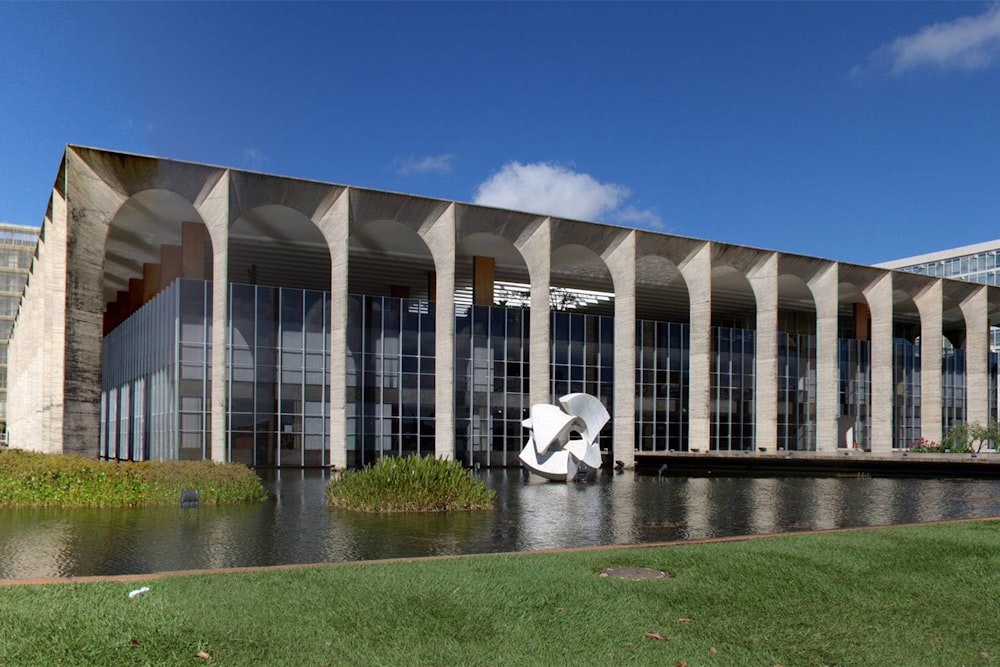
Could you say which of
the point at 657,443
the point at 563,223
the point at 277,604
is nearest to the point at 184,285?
the point at 563,223

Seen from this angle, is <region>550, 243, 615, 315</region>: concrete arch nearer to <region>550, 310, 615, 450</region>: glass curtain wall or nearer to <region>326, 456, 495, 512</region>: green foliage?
<region>550, 310, 615, 450</region>: glass curtain wall

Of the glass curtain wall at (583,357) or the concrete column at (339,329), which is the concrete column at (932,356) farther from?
the concrete column at (339,329)

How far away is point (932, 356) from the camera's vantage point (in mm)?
57312

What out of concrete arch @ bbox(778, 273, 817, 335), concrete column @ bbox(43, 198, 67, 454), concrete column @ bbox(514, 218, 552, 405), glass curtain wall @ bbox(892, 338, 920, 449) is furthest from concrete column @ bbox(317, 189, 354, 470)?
glass curtain wall @ bbox(892, 338, 920, 449)

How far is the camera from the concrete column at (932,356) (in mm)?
57344

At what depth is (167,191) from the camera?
1336 inches

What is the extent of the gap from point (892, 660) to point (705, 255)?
4114 centimetres

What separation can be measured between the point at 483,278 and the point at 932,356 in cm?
3280

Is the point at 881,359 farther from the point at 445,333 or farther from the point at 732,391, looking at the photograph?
the point at 445,333

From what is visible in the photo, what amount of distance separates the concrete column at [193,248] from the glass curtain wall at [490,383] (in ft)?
40.5

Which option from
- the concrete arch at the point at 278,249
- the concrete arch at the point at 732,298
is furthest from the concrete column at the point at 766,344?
the concrete arch at the point at 278,249

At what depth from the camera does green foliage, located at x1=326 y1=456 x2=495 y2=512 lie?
54.9ft

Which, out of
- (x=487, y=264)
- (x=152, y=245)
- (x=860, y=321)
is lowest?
(x=860, y=321)

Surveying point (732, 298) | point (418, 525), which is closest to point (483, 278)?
point (732, 298)
